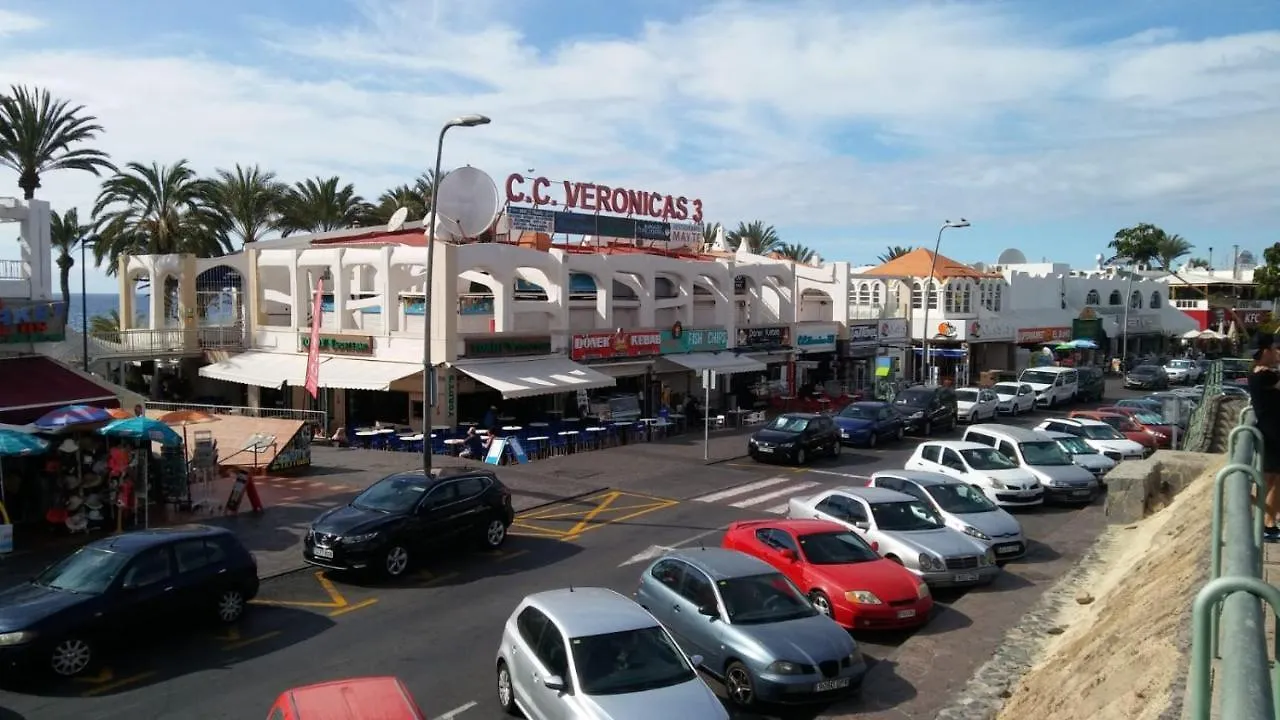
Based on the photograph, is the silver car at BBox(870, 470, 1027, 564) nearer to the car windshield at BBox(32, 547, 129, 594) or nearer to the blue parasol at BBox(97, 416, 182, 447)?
the car windshield at BBox(32, 547, 129, 594)

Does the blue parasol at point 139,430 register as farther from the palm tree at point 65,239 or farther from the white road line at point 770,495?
the palm tree at point 65,239

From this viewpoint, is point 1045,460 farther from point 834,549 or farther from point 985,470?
point 834,549

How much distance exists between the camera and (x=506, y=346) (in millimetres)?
30141

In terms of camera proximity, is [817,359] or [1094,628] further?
[817,359]

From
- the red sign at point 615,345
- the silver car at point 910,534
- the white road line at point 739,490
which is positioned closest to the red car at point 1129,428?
the white road line at point 739,490

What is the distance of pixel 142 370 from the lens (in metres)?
36.9

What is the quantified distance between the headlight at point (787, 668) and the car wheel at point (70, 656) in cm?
795

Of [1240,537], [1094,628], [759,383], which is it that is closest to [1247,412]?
[1094,628]

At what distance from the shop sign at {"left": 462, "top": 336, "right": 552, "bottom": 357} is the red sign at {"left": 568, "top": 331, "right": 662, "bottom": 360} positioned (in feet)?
4.17

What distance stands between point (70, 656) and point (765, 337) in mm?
33259

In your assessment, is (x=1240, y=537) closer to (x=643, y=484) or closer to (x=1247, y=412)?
(x=1247, y=412)

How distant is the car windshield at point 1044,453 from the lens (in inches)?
837

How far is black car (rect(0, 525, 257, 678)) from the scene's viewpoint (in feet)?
34.9

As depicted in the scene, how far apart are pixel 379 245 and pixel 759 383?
1866 centimetres
